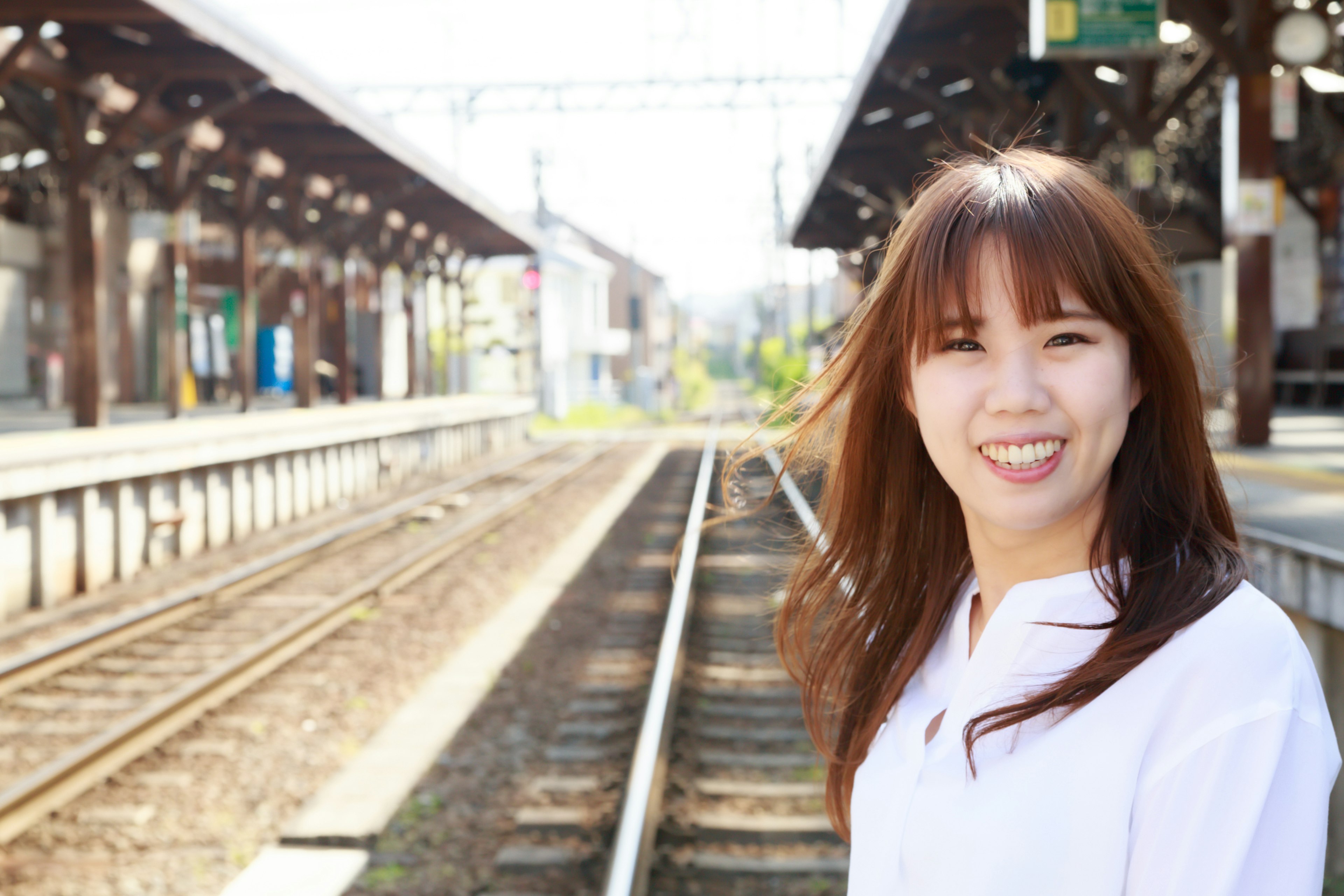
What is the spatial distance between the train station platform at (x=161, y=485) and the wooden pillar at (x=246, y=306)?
49 cm

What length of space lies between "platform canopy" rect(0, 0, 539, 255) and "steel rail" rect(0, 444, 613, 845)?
4460 mm

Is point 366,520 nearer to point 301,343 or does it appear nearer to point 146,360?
point 301,343

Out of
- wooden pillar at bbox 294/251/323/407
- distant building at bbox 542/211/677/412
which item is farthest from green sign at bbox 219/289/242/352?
distant building at bbox 542/211/677/412

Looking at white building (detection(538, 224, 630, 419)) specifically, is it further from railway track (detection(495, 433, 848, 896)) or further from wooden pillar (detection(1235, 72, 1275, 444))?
railway track (detection(495, 433, 848, 896))

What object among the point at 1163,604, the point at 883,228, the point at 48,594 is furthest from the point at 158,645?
the point at 883,228

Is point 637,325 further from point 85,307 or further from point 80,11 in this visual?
point 80,11

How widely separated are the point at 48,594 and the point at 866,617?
8.19m

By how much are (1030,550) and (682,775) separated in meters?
3.93

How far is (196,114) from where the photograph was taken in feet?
37.8

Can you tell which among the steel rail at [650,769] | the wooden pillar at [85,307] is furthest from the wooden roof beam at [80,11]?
the steel rail at [650,769]

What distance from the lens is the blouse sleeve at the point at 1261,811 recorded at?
939 mm

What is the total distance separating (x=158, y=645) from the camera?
7137mm

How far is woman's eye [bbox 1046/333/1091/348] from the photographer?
47.9 inches

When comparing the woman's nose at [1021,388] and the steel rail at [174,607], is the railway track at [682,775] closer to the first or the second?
the woman's nose at [1021,388]
